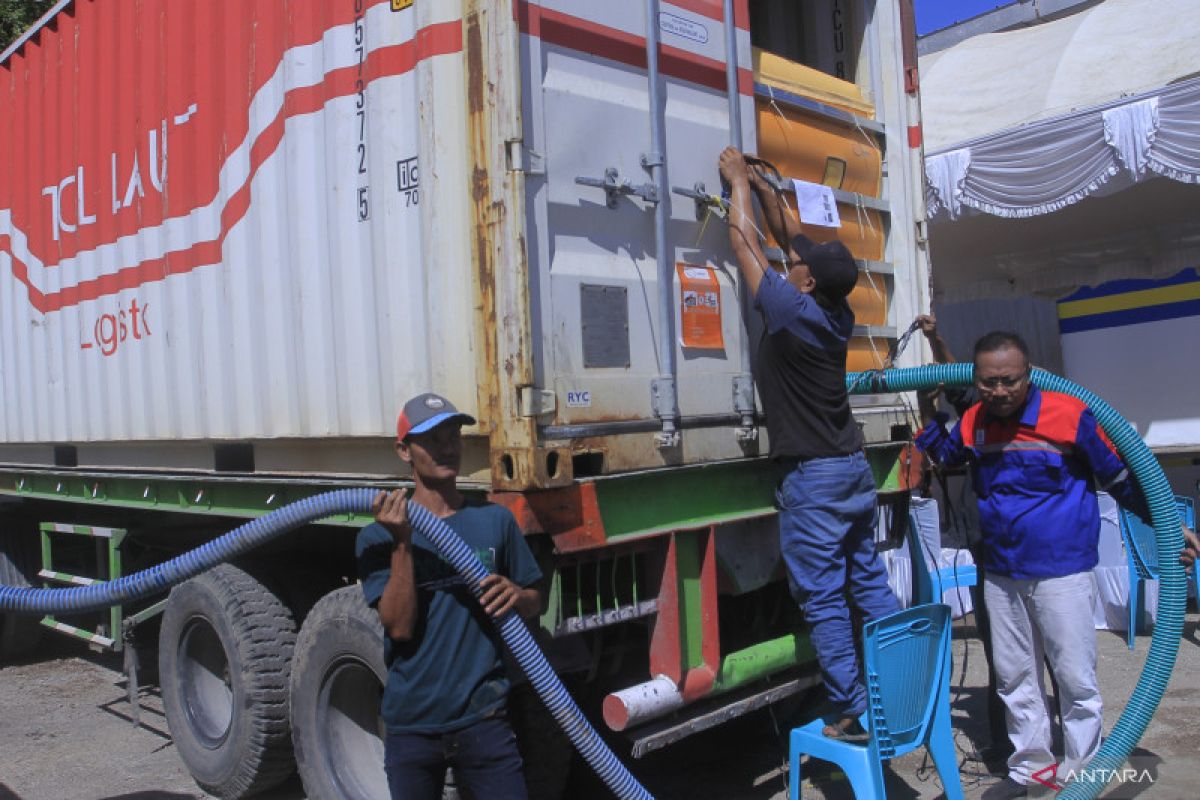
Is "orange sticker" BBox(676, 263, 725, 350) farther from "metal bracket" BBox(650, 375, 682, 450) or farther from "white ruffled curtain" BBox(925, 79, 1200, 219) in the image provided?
"white ruffled curtain" BBox(925, 79, 1200, 219)

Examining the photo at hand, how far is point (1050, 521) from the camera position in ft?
11.9

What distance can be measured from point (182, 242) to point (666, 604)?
276 cm

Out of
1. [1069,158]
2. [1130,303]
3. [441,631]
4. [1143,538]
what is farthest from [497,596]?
[1130,303]

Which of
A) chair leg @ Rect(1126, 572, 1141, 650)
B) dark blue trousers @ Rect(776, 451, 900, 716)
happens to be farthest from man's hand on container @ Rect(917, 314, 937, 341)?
chair leg @ Rect(1126, 572, 1141, 650)

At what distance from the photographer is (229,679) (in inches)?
180

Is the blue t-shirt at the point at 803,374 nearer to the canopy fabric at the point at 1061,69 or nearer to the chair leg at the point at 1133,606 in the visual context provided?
the chair leg at the point at 1133,606

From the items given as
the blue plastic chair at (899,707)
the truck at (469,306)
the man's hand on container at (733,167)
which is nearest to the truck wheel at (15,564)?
the truck at (469,306)

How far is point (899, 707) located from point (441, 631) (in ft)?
5.70

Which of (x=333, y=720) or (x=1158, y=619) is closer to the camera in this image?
(x=1158, y=619)

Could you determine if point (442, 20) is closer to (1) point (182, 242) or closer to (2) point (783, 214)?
(2) point (783, 214)

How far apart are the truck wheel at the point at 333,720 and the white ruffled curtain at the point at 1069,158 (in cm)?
479

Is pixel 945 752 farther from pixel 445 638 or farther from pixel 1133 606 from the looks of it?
pixel 1133 606

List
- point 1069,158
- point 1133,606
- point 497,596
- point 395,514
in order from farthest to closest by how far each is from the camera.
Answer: point 1069,158, point 1133,606, point 497,596, point 395,514

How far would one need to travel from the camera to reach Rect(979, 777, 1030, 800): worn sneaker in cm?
377
